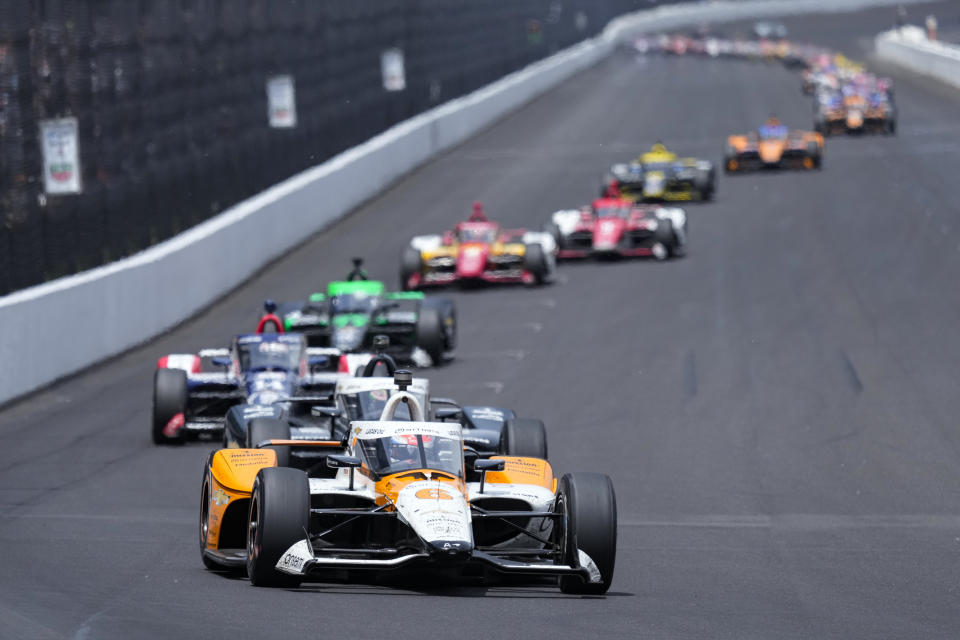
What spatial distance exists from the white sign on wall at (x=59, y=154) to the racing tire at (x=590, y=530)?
14.8 metres

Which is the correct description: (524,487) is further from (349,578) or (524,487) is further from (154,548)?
(154,548)

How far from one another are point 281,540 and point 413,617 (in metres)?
1.24

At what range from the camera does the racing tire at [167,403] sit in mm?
19766

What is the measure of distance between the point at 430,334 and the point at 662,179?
58.9 ft

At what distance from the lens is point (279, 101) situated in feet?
127

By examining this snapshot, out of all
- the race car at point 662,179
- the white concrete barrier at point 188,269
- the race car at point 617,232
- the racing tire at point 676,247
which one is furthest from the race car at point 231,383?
the race car at point 662,179

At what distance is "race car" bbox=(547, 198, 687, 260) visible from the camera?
35281 millimetres

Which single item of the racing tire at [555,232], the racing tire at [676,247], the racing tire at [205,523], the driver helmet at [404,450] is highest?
the driver helmet at [404,450]

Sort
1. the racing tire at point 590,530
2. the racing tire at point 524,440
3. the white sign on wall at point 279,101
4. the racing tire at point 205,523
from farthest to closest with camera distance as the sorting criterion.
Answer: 1. the white sign on wall at point 279,101
2. the racing tire at point 524,440
3. the racing tire at point 205,523
4. the racing tire at point 590,530

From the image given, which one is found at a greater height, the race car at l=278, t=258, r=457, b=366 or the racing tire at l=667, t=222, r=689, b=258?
the race car at l=278, t=258, r=457, b=366

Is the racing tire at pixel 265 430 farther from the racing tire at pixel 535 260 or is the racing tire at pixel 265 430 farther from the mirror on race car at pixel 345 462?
the racing tire at pixel 535 260

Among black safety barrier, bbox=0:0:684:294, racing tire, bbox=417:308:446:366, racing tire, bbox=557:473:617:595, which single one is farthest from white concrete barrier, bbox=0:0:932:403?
racing tire, bbox=557:473:617:595

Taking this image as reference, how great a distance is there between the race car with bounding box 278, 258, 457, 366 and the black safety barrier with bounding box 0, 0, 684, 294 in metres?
3.67

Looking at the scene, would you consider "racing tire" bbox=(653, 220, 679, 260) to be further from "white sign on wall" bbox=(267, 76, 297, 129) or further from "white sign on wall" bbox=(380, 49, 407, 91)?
"white sign on wall" bbox=(380, 49, 407, 91)
